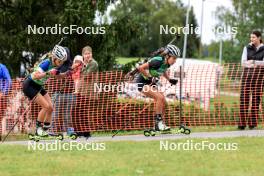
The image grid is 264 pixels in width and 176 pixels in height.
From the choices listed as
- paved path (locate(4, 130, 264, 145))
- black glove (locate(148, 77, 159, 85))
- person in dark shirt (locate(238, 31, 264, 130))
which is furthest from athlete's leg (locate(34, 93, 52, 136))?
person in dark shirt (locate(238, 31, 264, 130))

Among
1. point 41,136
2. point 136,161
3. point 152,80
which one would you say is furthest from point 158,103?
point 136,161

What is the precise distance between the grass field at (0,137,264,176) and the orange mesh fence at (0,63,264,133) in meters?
2.59

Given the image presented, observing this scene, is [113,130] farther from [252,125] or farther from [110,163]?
[110,163]

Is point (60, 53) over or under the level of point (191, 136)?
over

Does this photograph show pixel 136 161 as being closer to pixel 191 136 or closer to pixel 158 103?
pixel 158 103

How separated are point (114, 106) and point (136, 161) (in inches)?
240

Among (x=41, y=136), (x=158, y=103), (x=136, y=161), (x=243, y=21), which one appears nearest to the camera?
(x=136, y=161)

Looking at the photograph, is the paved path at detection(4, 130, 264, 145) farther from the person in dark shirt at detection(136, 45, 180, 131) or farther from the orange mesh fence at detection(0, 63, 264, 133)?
the orange mesh fence at detection(0, 63, 264, 133)

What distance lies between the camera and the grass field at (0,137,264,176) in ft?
28.6

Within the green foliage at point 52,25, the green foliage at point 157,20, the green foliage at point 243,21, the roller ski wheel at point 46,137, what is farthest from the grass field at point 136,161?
the green foliage at point 157,20

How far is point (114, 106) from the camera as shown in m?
A: 15.6

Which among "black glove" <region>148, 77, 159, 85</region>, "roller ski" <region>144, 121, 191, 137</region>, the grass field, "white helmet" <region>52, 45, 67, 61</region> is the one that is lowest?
the grass field

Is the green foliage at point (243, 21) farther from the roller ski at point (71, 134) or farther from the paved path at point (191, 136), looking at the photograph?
the roller ski at point (71, 134)

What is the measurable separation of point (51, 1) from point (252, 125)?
7.29m
